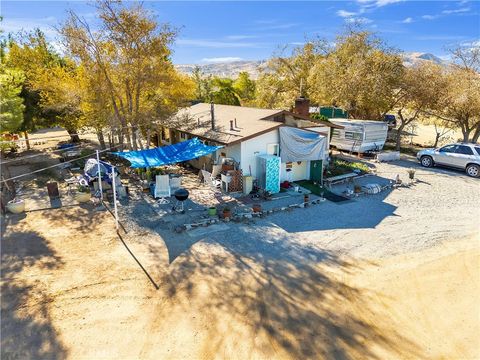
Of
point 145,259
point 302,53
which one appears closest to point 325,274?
point 145,259

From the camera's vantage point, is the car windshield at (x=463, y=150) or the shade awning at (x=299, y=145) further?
the car windshield at (x=463, y=150)

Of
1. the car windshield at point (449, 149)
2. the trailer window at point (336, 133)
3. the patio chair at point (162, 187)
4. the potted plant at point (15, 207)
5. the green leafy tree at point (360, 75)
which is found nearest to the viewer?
the potted plant at point (15, 207)

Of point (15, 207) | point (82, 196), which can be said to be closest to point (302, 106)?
point (82, 196)

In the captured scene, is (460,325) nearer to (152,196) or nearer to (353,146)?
(152,196)

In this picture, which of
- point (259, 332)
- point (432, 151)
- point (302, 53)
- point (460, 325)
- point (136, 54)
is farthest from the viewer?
point (302, 53)

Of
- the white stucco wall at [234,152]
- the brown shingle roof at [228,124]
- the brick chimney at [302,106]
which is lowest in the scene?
the white stucco wall at [234,152]

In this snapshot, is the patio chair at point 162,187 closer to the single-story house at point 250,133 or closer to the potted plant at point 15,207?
the single-story house at point 250,133

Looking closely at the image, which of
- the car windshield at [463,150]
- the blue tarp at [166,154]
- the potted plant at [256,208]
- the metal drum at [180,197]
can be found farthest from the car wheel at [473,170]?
the metal drum at [180,197]
